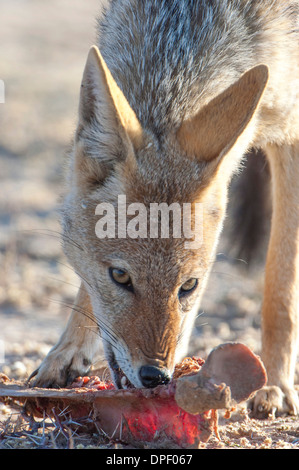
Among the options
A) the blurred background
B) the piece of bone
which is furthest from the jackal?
the blurred background

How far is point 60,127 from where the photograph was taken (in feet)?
37.8

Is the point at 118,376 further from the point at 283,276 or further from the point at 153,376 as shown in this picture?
the point at 283,276

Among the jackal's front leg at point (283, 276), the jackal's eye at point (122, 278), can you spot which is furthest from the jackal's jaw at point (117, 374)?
the jackal's front leg at point (283, 276)

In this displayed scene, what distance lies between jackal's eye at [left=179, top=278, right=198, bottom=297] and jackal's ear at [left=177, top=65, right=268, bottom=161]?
2.08 ft

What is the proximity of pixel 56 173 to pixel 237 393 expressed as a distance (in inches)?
276

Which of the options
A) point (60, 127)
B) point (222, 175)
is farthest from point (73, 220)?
point (60, 127)

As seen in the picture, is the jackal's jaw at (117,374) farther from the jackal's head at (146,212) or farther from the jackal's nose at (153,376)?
the jackal's nose at (153,376)

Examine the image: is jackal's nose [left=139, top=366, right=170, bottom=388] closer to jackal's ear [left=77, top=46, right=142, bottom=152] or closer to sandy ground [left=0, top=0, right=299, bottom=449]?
sandy ground [left=0, top=0, right=299, bottom=449]

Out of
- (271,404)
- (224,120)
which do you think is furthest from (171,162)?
(271,404)

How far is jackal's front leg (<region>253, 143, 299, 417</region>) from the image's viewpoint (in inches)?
184

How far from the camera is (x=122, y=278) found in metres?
3.67

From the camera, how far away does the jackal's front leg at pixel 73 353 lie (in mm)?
4270

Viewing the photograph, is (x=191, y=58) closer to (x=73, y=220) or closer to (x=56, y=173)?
(x=73, y=220)

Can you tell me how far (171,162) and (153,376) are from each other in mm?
1093
